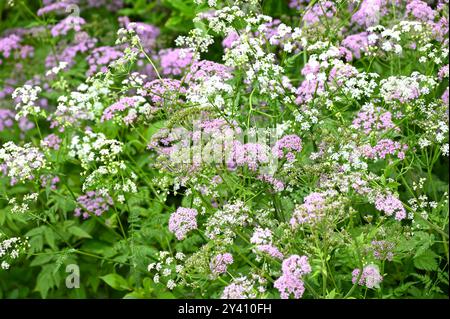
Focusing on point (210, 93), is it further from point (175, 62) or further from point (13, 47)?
point (13, 47)

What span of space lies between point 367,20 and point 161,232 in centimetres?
217

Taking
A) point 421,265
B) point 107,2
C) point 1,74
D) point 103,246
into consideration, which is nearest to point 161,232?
point 103,246

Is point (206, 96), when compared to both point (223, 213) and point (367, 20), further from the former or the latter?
point (367, 20)

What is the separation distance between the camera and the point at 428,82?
459 centimetres

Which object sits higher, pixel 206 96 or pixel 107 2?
pixel 206 96

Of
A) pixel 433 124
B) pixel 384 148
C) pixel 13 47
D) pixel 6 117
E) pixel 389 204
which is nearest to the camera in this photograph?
pixel 389 204

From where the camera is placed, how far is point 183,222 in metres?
4.18

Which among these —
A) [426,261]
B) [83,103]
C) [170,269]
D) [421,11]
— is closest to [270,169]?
[170,269]

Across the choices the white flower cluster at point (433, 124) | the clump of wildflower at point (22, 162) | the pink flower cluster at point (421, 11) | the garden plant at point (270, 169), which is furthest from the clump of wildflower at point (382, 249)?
the clump of wildflower at point (22, 162)

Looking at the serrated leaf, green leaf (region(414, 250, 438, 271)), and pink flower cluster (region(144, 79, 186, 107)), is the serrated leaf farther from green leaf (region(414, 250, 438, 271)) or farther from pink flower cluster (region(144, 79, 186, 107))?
pink flower cluster (region(144, 79, 186, 107))

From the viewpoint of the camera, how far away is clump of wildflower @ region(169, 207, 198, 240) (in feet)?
13.5

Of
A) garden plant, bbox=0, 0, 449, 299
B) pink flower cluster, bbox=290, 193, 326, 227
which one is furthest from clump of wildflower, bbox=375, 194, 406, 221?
pink flower cluster, bbox=290, 193, 326, 227

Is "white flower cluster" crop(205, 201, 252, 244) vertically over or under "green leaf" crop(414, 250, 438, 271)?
over

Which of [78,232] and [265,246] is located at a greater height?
[265,246]
